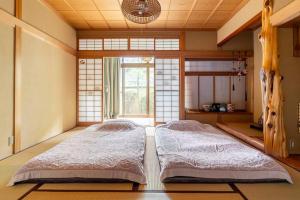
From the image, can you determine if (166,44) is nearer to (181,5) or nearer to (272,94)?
(181,5)

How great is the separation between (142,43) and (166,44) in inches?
26.8

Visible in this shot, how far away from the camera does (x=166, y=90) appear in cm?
691

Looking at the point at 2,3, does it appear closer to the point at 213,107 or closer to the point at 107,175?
the point at 107,175

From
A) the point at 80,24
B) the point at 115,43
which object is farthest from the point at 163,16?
the point at 80,24

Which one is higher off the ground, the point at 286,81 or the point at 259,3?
the point at 259,3

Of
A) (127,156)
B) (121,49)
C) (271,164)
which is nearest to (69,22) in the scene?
(121,49)

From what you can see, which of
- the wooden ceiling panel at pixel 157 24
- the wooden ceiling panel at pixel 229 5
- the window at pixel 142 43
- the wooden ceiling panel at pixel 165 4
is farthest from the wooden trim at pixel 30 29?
the wooden ceiling panel at pixel 229 5

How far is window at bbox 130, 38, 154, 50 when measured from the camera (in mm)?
6789

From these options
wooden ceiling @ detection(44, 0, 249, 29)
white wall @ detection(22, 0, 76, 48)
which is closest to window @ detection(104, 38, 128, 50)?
wooden ceiling @ detection(44, 0, 249, 29)

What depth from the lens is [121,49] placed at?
675cm

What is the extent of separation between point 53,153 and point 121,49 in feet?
14.6

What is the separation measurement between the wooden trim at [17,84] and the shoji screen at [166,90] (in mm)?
3867

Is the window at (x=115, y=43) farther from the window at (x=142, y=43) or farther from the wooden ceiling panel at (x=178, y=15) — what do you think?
the wooden ceiling panel at (x=178, y=15)

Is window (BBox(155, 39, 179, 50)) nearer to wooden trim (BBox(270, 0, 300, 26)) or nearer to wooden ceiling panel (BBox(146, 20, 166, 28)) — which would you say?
wooden ceiling panel (BBox(146, 20, 166, 28))
